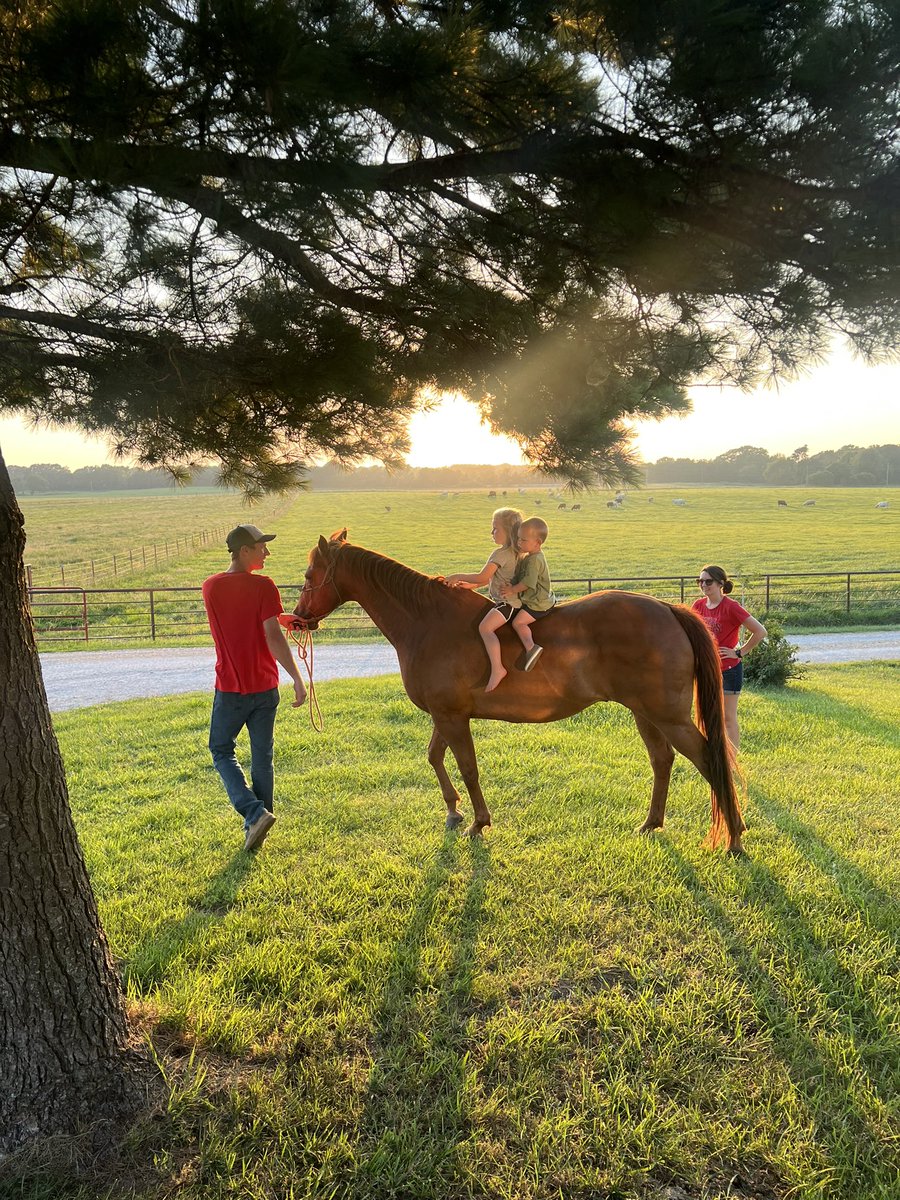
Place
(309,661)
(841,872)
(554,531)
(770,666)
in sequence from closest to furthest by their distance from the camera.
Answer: (841,872) < (309,661) < (770,666) < (554,531)

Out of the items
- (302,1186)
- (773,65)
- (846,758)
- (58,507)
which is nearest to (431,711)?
(302,1186)

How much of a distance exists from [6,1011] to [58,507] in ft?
282

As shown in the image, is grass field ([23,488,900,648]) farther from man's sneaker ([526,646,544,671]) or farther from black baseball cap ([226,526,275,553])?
black baseball cap ([226,526,275,553])

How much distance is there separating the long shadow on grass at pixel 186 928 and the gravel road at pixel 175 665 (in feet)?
24.2

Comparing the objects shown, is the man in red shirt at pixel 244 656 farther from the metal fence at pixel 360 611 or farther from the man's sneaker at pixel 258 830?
the metal fence at pixel 360 611

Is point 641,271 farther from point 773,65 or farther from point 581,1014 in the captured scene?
point 581,1014

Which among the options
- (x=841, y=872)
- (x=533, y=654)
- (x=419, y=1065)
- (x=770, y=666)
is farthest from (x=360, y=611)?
(x=419, y=1065)

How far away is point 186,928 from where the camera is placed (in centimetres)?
357

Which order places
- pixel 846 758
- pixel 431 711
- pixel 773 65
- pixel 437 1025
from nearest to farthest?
pixel 773 65 < pixel 437 1025 < pixel 431 711 < pixel 846 758

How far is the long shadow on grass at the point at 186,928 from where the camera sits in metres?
3.19

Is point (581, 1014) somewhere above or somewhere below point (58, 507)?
below

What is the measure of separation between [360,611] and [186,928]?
18270mm

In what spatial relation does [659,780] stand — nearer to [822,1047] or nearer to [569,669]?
[569,669]

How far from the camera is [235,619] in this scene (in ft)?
14.8
